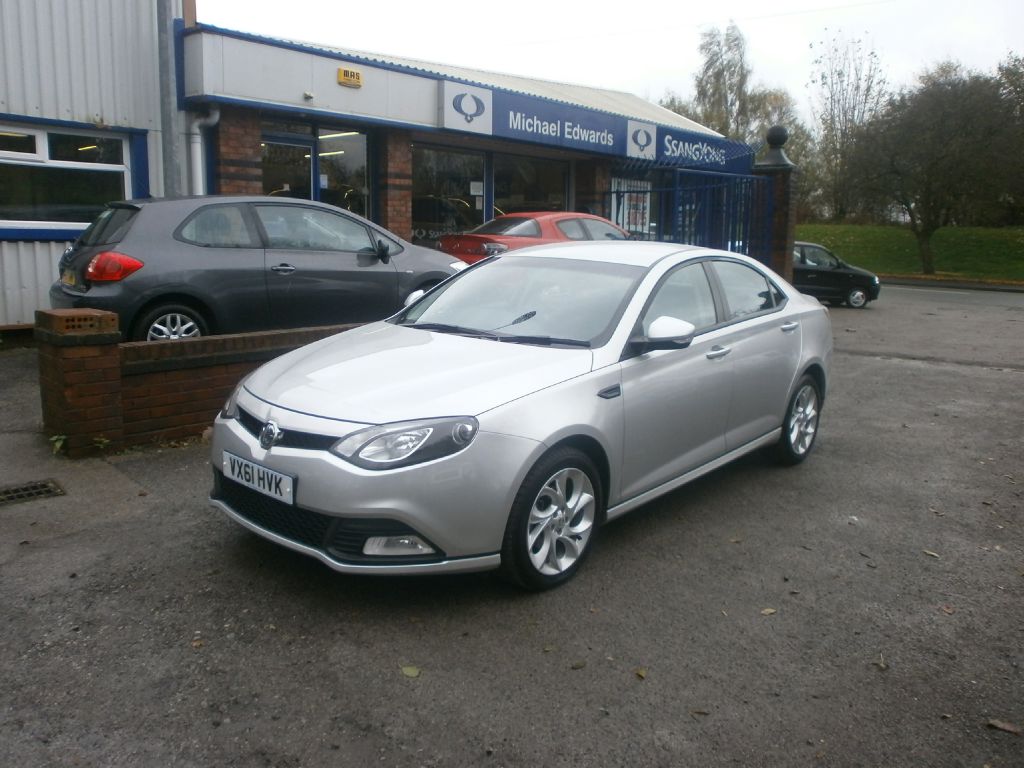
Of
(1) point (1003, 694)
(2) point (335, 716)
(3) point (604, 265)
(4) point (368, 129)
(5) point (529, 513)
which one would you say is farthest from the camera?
(4) point (368, 129)

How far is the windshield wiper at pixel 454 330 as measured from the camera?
16.0 feet

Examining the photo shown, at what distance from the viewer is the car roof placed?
5371 mm

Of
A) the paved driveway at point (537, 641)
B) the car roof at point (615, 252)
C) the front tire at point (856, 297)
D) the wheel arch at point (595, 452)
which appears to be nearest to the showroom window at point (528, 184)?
the front tire at point (856, 297)

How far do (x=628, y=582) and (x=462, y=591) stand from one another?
0.81 m

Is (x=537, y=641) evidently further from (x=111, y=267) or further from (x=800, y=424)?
(x=111, y=267)

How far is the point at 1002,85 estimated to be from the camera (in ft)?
104

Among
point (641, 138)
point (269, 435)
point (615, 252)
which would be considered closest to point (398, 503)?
point (269, 435)

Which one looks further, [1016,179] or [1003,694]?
[1016,179]

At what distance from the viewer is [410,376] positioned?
4.22 metres

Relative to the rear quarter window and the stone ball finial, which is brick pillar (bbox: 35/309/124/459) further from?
the stone ball finial

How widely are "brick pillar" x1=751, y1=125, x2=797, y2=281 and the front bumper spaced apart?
13.2 meters

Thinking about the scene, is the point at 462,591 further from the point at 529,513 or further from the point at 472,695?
the point at 472,695

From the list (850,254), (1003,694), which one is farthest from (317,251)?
(850,254)

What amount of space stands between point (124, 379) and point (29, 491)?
1.05 meters
